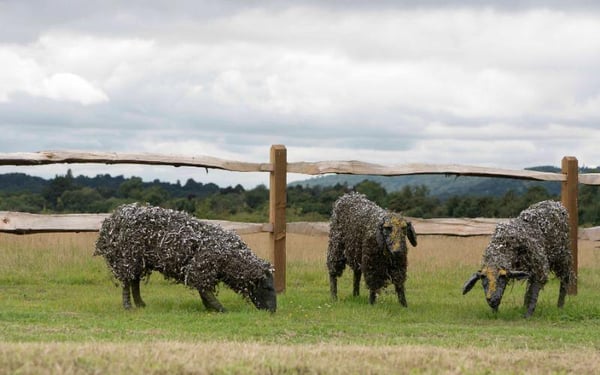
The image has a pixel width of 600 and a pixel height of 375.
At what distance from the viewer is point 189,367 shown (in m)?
7.49

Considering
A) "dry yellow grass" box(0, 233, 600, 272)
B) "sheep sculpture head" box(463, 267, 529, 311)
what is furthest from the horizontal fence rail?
"sheep sculpture head" box(463, 267, 529, 311)

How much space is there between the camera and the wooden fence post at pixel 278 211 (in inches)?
593

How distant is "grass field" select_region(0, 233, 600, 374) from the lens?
25.7 feet

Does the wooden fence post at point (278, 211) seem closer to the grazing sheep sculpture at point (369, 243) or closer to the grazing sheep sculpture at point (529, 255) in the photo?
the grazing sheep sculpture at point (369, 243)

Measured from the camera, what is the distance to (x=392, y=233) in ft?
42.5

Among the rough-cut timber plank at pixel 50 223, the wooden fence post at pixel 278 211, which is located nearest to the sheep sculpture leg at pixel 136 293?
the rough-cut timber plank at pixel 50 223

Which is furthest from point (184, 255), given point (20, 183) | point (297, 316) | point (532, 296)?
point (20, 183)

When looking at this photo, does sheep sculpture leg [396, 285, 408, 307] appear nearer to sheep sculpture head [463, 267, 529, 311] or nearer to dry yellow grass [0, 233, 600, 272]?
sheep sculpture head [463, 267, 529, 311]

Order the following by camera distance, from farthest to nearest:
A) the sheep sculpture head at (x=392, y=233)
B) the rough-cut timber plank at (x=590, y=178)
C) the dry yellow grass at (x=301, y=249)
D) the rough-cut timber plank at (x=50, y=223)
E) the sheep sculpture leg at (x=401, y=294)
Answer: the dry yellow grass at (x=301, y=249), the rough-cut timber plank at (x=590, y=178), the rough-cut timber plank at (x=50, y=223), the sheep sculpture leg at (x=401, y=294), the sheep sculpture head at (x=392, y=233)

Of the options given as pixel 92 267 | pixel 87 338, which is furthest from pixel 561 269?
pixel 92 267

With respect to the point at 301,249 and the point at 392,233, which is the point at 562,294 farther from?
the point at 301,249

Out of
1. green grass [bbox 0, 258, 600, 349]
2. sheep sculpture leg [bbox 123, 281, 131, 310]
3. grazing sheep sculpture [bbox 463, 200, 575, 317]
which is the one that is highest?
grazing sheep sculpture [bbox 463, 200, 575, 317]

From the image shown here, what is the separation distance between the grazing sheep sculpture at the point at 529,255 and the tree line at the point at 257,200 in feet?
50.8

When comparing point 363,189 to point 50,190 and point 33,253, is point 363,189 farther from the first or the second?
point 33,253
